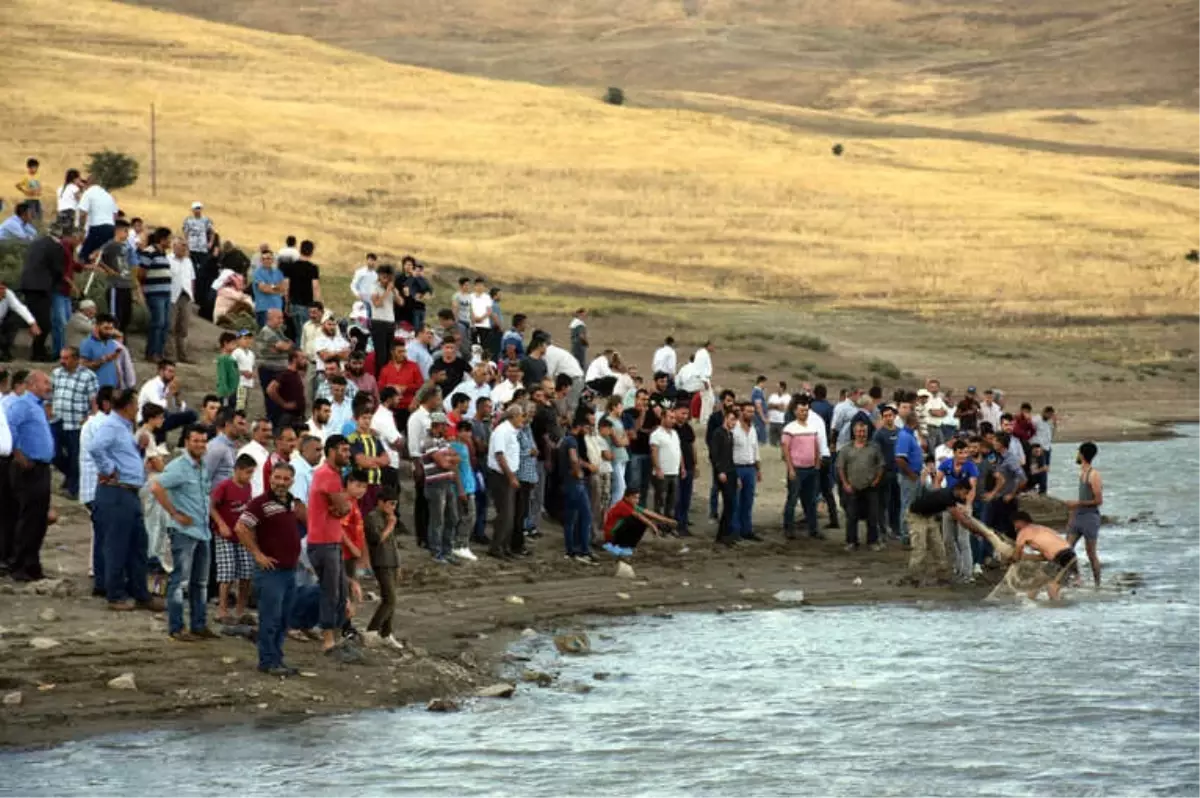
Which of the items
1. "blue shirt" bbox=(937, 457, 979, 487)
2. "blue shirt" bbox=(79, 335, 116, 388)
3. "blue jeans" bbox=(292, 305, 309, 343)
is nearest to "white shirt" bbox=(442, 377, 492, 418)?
"blue shirt" bbox=(79, 335, 116, 388)

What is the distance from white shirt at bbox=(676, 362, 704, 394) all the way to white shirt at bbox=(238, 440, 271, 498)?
1355 cm

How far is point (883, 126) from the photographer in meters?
136

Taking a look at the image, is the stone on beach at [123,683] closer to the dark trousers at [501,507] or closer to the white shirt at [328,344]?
the dark trousers at [501,507]

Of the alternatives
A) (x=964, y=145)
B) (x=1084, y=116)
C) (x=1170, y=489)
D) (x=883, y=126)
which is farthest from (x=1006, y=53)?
(x=1170, y=489)

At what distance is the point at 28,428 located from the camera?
667 inches

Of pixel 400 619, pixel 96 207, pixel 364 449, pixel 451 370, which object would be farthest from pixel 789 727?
pixel 96 207

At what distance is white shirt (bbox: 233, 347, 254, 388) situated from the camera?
22.3 meters

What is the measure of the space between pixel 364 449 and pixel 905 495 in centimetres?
830

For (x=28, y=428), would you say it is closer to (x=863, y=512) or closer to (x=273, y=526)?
(x=273, y=526)

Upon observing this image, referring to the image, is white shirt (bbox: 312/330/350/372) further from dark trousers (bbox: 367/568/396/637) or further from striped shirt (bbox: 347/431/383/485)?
dark trousers (bbox: 367/568/396/637)

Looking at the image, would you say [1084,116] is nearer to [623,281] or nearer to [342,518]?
[623,281]

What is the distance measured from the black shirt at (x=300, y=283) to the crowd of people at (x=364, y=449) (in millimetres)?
37

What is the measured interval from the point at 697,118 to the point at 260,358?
250 ft

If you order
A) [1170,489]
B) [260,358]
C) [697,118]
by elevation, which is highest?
[697,118]
